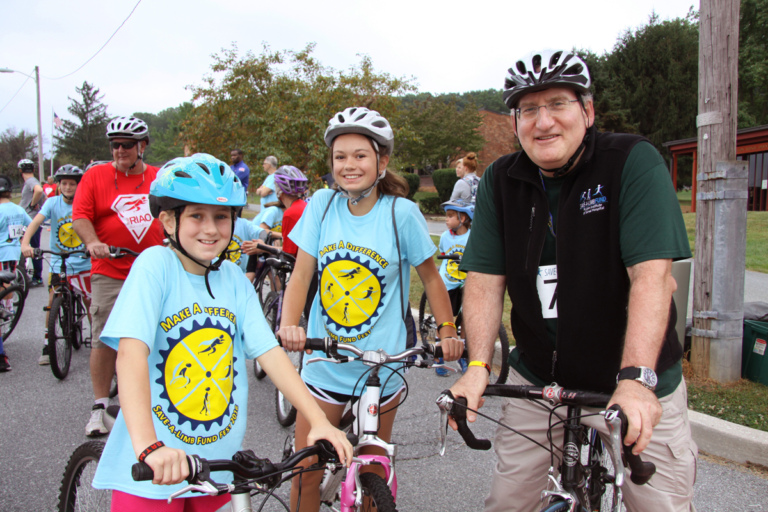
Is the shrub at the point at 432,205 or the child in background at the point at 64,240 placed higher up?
the shrub at the point at 432,205

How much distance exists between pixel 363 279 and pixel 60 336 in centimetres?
460

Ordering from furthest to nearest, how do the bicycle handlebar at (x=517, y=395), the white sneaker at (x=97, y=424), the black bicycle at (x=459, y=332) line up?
the black bicycle at (x=459, y=332)
the white sneaker at (x=97, y=424)
the bicycle handlebar at (x=517, y=395)

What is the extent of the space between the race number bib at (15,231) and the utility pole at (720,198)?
847cm

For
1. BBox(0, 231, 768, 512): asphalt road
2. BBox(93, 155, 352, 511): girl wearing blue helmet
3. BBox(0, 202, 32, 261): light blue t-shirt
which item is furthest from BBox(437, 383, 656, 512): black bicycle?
BBox(0, 202, 32, 261): light blue t-shirt

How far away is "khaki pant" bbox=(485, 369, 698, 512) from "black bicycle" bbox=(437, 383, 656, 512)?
0.08 m

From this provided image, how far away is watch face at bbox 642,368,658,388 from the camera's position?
166 centimetres

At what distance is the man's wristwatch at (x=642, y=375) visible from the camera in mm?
1656

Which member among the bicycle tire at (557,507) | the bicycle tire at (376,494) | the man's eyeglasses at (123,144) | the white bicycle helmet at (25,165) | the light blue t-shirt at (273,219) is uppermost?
the white bicycle helmet at (25,165)

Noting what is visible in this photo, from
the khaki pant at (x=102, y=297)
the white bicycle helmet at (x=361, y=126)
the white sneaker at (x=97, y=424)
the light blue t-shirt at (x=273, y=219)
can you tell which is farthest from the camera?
the light blue t-shirt at (x=273, y=219)

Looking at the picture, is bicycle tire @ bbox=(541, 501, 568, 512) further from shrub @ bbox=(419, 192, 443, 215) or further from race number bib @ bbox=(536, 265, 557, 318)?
shrub @ bbox=(419, 192, 443, 215)

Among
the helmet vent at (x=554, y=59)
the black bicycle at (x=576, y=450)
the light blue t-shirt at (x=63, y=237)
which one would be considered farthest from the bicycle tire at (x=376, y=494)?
the light blue t-shirt at (x=63, y=237)

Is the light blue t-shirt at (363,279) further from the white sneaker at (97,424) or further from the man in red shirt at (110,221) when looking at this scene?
the white sneaker at (97,424)

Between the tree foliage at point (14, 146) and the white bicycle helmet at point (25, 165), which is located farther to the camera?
the tree foliage at point (14, 146)

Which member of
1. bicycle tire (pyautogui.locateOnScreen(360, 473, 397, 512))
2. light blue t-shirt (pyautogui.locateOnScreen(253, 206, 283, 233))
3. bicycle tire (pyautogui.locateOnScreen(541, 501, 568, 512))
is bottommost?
bicycle tire (pyautogui.locateOnScreen(360, 473, 397, 512))
